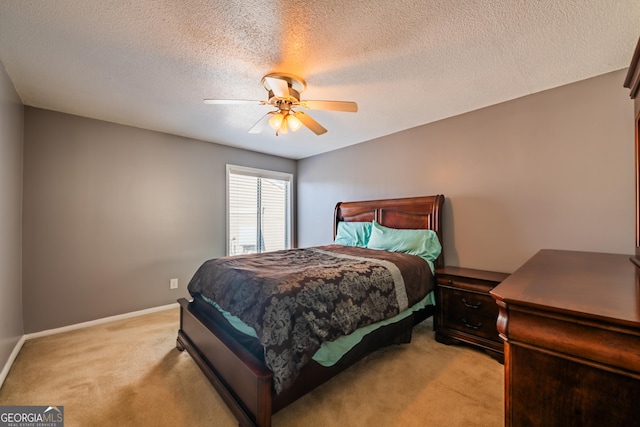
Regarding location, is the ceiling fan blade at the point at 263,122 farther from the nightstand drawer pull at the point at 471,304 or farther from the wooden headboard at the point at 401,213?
the nightstand drawer pull at the point at 471,304

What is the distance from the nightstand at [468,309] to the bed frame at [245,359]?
0.79 ft

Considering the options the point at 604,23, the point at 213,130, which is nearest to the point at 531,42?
the point at 604,23

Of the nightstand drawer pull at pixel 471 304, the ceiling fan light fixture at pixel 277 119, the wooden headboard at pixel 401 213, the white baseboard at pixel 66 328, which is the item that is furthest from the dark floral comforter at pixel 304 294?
the white baseboard at pixel 66 328

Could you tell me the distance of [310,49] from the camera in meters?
1.74

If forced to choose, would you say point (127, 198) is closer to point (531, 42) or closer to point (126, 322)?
point (126, 322)

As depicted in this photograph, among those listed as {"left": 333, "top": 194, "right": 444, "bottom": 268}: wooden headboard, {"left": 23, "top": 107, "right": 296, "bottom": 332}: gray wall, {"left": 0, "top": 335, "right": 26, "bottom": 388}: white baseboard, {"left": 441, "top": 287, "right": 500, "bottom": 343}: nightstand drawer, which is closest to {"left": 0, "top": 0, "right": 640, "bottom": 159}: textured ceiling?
{"left": 23, "top": 107, "right": 296, "bottom": 332}: gray wall

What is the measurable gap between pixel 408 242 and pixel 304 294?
176 centimetres

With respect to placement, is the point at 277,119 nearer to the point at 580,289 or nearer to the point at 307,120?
the point at 307,120

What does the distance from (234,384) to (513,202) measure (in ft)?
9.48

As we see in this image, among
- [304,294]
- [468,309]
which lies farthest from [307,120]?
[468,309]

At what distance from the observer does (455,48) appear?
1.76 m

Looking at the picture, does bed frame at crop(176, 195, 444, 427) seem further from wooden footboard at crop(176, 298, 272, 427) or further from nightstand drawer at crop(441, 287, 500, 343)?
nightstand drawer at crop(441, 287, 500, 343)

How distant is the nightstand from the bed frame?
0.79 ft

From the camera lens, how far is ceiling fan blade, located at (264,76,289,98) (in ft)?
5.96
